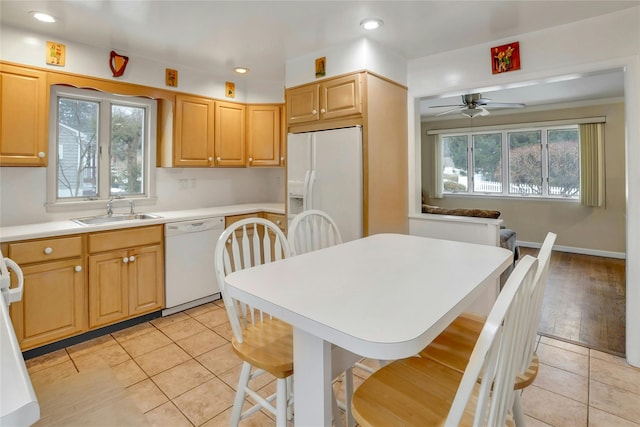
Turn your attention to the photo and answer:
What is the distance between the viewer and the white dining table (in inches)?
34.5

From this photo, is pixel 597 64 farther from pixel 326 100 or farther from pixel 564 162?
pixel 564 162

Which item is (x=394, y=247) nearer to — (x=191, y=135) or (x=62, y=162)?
(x=191, y=135)

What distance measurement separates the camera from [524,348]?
3.51ft

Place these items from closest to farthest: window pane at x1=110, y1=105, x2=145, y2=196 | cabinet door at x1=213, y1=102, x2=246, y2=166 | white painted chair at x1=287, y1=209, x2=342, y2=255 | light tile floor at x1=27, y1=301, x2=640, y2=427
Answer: light tile floor at x1=27, y1=301, x2=640, y2=427
white painted chair at x1=287, y1=209, x2=342, y2=255
window pane at x1=110, y1=105, x2=145, y2=196
cabinet door at x1=213, y1=102, x2=246, y2=166

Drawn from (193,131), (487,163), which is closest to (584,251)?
(487,163)

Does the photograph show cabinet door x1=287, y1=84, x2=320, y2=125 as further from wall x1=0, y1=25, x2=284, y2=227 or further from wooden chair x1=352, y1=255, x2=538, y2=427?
wooden chair x1=352, y1=255, x2=538, y2=427

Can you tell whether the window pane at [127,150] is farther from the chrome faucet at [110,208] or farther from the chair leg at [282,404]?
the chair leg at [282,404]

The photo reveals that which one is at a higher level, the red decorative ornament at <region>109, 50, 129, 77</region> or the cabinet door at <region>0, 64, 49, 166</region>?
the red decorative ornament at <region>109, 50, 129, 77</region>

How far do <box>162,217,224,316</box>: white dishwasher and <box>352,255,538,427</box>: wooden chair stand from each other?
2398 mm

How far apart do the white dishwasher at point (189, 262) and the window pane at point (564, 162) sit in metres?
5.33

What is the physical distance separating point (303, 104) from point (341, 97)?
1.38ft

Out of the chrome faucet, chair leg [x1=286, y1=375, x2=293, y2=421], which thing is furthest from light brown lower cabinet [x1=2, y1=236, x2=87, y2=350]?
chair leg [x1=286, y1=375, x2=293, y2=421]

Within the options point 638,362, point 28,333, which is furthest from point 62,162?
point 638,362

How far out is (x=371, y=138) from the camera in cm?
278
